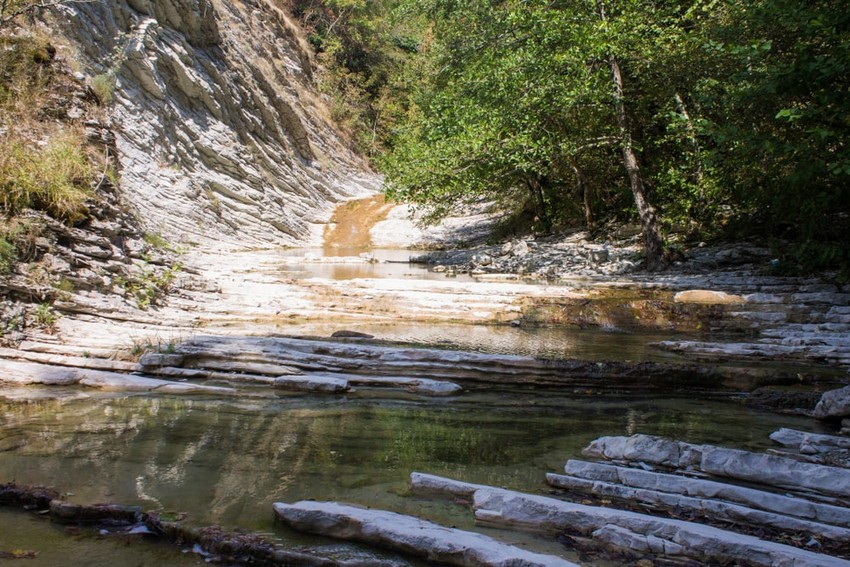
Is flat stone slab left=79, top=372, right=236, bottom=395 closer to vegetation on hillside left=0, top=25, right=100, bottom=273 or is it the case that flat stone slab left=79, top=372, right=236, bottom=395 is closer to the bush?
vegetation on hillside left=0, top=25, right=100, bottom=273

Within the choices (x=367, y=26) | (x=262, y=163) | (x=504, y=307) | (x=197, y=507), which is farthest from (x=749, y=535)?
(x=367, y=26)

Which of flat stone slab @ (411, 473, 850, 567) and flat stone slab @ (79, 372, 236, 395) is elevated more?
flat stone slab @ (79, 372, 236, 395)

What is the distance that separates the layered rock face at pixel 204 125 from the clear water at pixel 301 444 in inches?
372

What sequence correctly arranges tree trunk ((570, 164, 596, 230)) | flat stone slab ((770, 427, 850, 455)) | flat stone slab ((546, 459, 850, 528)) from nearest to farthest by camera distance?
flat stone slab ((546, 459, 850, 528))
flat stone slab ((770, 427, 850, 455))
tree trunk ((570, 164, 596, 230))

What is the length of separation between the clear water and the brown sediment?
1667 centimetres

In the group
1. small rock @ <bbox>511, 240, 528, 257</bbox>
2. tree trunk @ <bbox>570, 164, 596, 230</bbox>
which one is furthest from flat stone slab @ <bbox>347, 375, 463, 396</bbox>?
tree trunk @ <bbox>570, 164, 596, 230</bbox>

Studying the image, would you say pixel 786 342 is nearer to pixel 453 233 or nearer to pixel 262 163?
pixel 453 233

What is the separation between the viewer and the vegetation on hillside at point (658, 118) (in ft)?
26.3

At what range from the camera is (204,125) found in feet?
72.0

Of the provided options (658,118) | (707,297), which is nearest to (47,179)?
(707,297)

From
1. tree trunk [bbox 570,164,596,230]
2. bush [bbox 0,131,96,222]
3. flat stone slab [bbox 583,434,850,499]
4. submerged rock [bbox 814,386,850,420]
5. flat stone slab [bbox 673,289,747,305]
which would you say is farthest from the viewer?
tree trunk [bbox 570,164,596,230]

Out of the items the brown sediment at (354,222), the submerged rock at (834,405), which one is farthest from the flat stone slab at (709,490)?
the brown sediment at (354,222)

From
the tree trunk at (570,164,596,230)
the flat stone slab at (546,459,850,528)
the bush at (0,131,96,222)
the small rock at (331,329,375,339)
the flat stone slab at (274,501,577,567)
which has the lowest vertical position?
the flat stone slab at (274,501,577,567)

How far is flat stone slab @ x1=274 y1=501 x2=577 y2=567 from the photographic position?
2.66 meters
